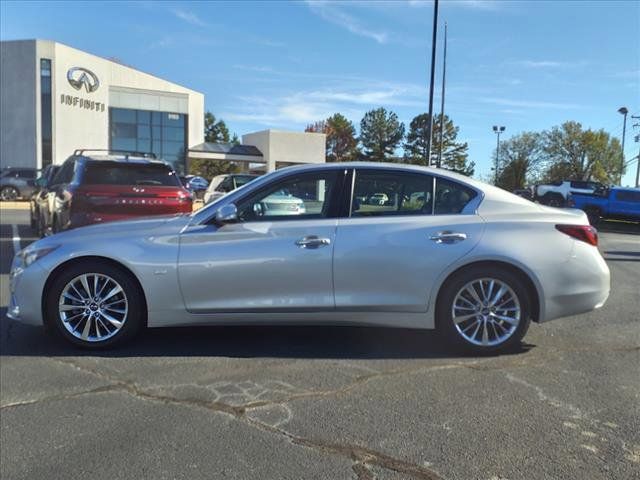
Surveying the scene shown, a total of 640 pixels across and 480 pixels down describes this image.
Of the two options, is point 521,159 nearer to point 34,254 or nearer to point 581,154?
point 581,154

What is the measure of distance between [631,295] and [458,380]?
15.4 ft

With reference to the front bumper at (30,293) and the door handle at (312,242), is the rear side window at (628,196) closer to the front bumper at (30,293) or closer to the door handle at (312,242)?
the door handle at (312,242)

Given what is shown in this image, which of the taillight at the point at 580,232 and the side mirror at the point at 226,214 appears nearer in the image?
the side mirror at the point at 226,214

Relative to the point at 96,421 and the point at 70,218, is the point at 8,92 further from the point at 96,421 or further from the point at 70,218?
the point at 96,421

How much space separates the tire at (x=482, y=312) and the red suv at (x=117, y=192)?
16.2ft

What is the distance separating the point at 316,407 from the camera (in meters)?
3.88

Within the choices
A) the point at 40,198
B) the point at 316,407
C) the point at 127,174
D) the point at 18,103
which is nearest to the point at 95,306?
the point at 316,407

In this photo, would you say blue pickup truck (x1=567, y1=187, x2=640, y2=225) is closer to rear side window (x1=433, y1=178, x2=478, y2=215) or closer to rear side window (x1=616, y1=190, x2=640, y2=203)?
rear side window (x1=616, y1=190, x2=640, y2=203)

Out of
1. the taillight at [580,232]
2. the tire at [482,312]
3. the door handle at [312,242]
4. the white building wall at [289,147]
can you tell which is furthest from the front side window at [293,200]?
the white building wall at [289,147]

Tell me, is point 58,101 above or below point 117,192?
above

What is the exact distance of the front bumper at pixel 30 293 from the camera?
4.94 meters

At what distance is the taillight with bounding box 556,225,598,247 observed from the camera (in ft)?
16.4

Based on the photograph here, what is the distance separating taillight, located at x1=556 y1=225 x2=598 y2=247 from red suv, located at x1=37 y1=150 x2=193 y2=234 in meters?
5.45

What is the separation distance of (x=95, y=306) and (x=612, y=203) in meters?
23.2
